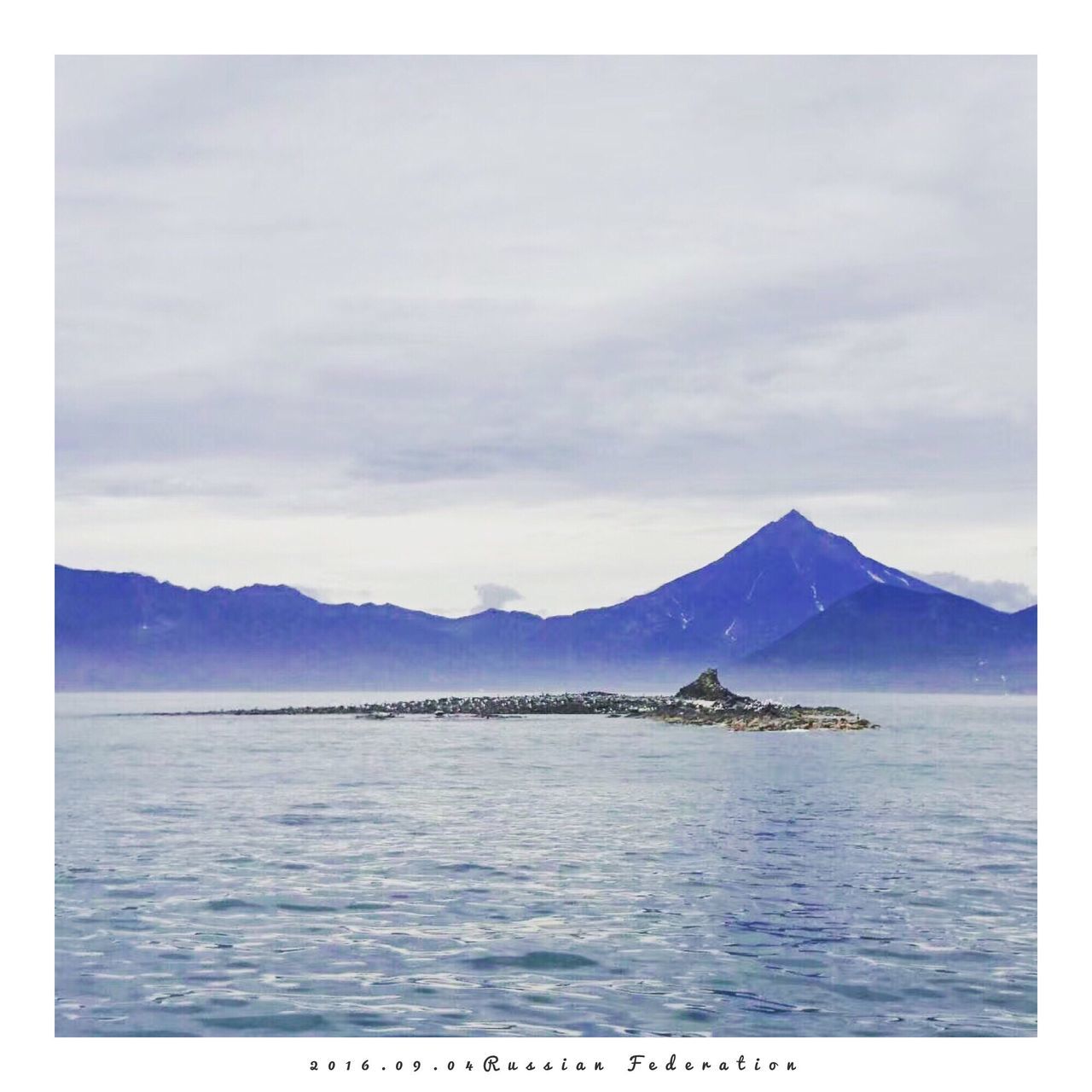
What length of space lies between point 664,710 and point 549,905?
8212 cm

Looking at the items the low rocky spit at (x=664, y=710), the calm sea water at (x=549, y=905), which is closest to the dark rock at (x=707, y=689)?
the low rocky spit at (x=664, y=710)

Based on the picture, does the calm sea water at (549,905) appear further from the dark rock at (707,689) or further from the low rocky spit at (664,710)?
the dark rock at (707,689)

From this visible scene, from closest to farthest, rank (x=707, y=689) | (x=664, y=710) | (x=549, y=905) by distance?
(x=549, y=905) → (x=664, y=710) → (x=707, y=689)

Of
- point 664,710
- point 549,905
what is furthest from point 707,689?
point 549,905

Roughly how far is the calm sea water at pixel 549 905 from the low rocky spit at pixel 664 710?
3710cm

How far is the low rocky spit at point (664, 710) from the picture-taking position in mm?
83750

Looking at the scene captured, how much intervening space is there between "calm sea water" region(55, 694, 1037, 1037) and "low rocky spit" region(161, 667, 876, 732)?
122ft

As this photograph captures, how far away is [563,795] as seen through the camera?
40781 millimetres

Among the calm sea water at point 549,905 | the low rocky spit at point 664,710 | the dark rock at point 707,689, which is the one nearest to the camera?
the calm sea water at point 549,905

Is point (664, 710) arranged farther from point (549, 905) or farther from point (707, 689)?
point (549, 905)

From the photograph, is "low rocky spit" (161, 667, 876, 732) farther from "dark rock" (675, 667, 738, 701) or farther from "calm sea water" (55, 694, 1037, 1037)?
"calm sea water" (55, 694, 1037, 1037)

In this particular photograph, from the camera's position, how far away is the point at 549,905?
71.5ft

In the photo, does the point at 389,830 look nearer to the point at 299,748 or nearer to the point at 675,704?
the point at 299,748
